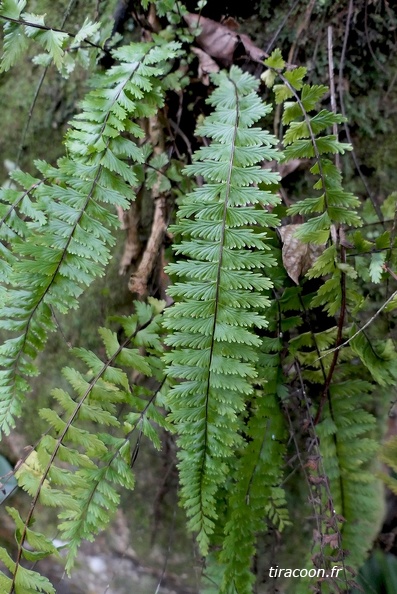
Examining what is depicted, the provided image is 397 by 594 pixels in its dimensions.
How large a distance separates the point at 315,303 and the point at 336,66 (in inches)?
34.1

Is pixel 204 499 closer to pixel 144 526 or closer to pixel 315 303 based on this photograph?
pixel 315 303

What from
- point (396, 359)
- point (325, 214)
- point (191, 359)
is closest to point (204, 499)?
point (191, 359)

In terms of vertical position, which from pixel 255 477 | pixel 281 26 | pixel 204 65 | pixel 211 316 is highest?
pixel 281 26

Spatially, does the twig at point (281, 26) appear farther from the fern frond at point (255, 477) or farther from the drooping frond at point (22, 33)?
the fern frond at point (255, 477)

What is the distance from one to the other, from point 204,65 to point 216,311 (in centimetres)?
89

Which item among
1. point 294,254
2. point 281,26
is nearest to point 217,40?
point 281,26

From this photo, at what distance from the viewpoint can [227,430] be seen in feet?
3.31

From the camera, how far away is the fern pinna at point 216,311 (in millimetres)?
964

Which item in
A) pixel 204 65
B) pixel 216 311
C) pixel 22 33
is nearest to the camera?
pixel 216 311

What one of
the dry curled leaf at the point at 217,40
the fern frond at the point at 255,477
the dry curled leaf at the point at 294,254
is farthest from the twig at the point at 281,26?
the fern frond at the point at 255,477

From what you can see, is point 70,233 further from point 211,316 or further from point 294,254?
point 294,254

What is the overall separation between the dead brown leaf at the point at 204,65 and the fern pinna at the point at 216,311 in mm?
490


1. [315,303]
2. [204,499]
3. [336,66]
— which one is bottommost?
[204,499]

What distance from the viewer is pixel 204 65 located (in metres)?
1.40
